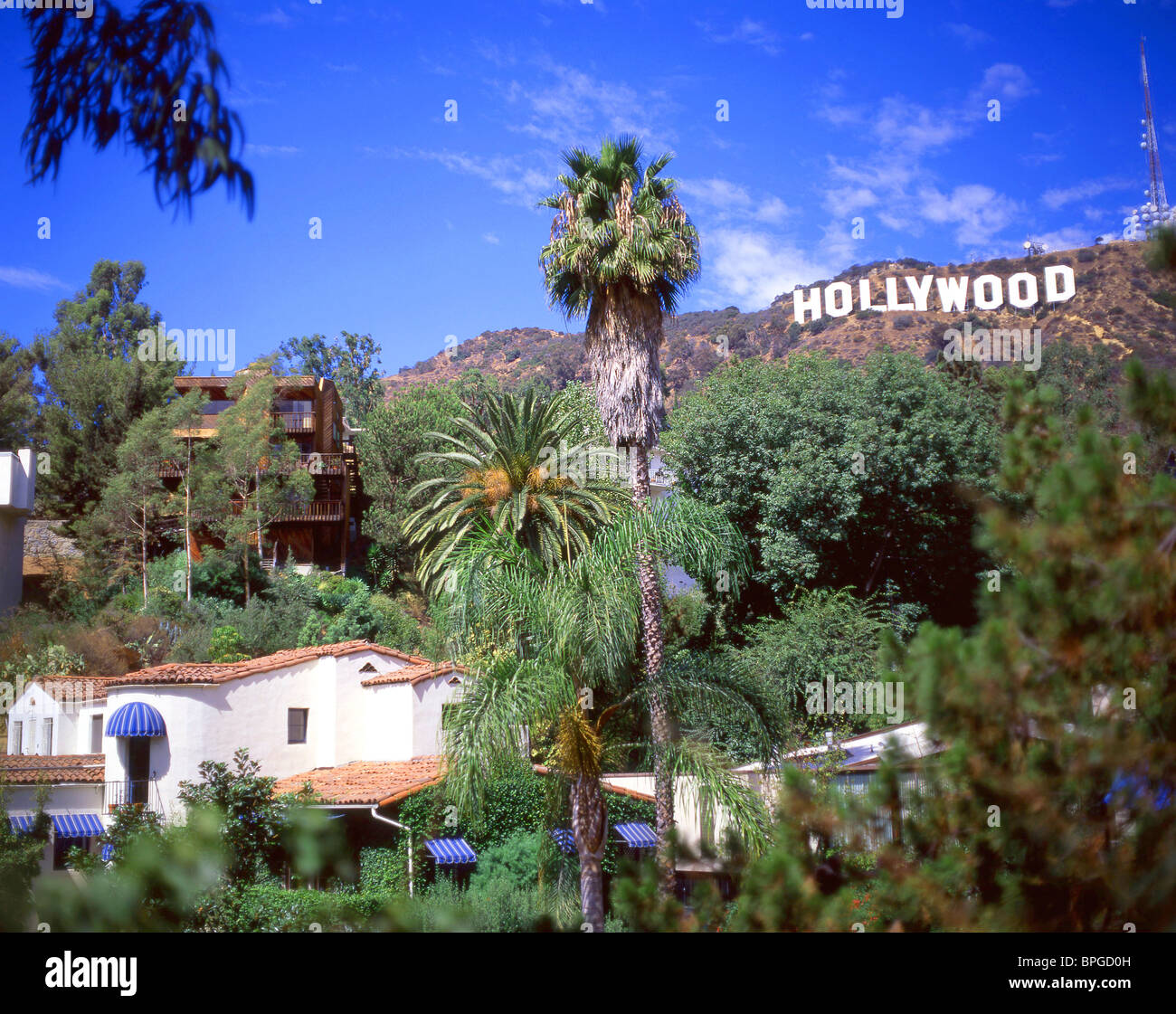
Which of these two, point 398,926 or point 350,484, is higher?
point 350,484

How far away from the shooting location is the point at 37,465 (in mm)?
35500

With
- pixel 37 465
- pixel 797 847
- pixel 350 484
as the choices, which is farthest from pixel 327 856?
pixel 350 484

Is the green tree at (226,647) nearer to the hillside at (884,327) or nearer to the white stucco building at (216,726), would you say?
the white stucco building at (216,726)

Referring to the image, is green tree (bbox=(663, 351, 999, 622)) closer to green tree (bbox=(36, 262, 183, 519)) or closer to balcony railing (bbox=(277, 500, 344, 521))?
balcony railing (bbox=(277, 500, 344, 521))

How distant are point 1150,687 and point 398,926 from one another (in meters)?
4.41

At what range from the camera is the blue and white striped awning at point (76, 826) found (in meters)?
18.3

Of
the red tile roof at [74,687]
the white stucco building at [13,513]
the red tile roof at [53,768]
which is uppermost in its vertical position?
the white stucco building at [13,513]

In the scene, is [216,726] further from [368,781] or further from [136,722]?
[368,781]

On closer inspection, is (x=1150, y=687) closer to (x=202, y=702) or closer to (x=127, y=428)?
(x=202, y=702)

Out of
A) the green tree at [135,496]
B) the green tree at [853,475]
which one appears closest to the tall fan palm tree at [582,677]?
the green tree at [853,475]

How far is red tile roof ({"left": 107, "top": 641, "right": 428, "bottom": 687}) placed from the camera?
2028 centimetres

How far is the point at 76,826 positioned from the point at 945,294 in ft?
231

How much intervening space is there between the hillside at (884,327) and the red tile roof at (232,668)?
2309cm

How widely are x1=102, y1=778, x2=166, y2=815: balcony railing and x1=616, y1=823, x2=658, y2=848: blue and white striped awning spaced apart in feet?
30.1
